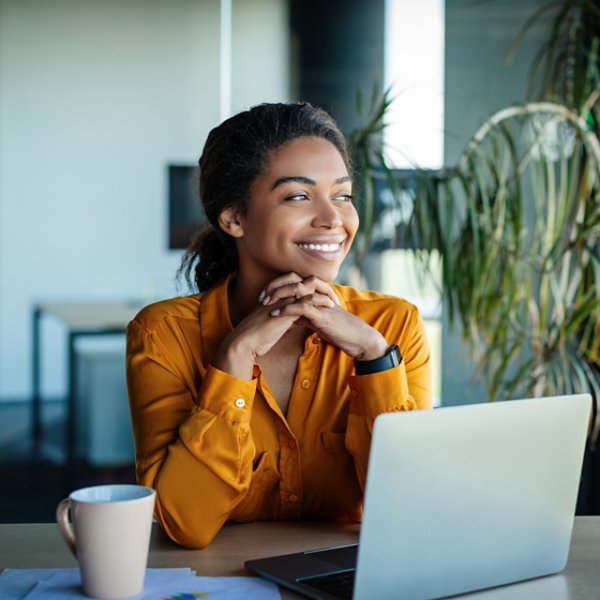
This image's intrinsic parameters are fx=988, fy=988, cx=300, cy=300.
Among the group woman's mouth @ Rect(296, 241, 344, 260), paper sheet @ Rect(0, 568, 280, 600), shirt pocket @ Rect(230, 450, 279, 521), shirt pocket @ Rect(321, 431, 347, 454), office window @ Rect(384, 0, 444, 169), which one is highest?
office window @ Rect(384, 0, 444, 169)

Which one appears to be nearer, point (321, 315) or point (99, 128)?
point (321, 315)

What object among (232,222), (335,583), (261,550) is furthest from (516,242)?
(335,583)

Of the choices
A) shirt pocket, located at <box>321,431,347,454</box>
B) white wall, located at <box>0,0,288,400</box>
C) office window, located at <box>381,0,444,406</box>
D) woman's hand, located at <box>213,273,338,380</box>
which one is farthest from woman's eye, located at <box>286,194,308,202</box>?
white wall, located at <box>0,0,288,400</box>

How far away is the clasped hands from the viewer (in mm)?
1687

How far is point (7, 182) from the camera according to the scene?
4.39 m

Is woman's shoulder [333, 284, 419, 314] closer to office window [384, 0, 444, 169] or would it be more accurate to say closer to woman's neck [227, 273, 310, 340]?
woman's neck [227, 273, 310, 340]

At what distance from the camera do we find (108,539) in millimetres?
1135

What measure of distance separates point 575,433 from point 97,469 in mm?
3835

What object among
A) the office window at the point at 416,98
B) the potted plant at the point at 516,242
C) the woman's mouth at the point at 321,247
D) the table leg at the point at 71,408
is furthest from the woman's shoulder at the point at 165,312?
the table leg at the point at 71,408

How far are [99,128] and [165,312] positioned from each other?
2796 millimetres

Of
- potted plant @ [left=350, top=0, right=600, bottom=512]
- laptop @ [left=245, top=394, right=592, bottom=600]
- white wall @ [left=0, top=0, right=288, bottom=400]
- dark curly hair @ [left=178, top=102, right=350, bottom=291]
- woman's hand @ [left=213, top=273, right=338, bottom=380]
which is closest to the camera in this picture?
laptop @ [left=245, top=394, right=592, bottom=600]

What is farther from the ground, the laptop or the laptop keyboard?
the laptop

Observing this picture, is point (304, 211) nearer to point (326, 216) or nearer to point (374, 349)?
point (326, 216)

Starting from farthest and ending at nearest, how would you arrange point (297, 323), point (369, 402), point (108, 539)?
point (297, 323) < point (369, 402) < point (108, 539)
